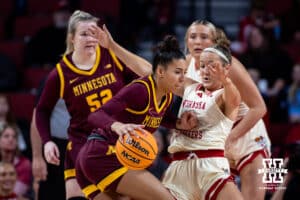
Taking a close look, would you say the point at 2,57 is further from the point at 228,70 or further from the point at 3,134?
the point at 228,70

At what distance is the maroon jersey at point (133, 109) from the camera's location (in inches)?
207

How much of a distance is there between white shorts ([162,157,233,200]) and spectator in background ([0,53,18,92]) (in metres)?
4.71

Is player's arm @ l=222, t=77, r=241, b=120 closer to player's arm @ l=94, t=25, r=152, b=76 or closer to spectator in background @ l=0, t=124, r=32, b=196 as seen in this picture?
player's arm @ l=94, t=25, r=152, b=76

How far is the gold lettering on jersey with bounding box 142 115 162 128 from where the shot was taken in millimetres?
5504

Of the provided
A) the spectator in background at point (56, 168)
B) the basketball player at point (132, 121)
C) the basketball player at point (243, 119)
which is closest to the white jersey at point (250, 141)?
the basketball player at point (243, 119)

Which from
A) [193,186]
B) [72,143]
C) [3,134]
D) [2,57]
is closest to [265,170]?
[193,186]

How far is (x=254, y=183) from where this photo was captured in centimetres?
642

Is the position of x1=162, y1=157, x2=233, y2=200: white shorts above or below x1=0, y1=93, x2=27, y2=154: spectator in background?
above

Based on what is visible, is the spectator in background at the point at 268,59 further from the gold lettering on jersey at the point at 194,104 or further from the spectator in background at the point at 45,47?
the gold lettering on jersey at the point at 194,104

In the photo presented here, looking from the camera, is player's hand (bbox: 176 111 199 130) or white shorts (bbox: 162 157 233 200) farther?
player's hand (bbox: 176 111 199 130)

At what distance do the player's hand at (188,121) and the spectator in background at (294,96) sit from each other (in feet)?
13.2

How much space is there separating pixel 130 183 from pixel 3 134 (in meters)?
3.28

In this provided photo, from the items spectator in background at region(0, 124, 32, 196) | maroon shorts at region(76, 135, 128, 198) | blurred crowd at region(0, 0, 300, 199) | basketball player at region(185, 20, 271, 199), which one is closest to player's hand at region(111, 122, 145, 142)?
maroon shorts at region(76, 135, 128, 198)

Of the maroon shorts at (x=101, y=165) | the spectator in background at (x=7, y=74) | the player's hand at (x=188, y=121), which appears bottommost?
the spectator in background at (x=7, y=74)
